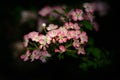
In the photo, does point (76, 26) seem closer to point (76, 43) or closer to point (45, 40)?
point (76, 43)

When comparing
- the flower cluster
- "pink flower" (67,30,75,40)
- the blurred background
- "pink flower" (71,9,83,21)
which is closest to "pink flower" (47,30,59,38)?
the flower cluster

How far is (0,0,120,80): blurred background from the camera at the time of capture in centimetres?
404

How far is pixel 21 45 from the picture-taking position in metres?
5.16

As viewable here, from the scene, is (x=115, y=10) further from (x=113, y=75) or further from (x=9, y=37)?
(x=9, y=37)

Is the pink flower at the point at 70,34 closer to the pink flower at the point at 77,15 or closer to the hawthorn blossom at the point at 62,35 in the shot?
the hawthorn blossom at the point at 62,35

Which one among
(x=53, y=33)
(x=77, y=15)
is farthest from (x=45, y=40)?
(x=77, y=15)

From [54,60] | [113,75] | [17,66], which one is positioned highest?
[17,66]

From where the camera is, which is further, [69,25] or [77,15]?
[77,15]

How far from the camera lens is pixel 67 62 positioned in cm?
399

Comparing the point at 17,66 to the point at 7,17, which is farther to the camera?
the point at 7,17

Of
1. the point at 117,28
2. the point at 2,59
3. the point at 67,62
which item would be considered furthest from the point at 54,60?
the point at 2,59

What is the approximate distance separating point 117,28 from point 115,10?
247 millimetres

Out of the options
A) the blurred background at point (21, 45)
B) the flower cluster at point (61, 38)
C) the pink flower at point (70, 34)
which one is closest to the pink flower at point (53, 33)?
the flower cluster at point (61, 38)

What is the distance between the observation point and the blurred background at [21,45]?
13.3 ft
